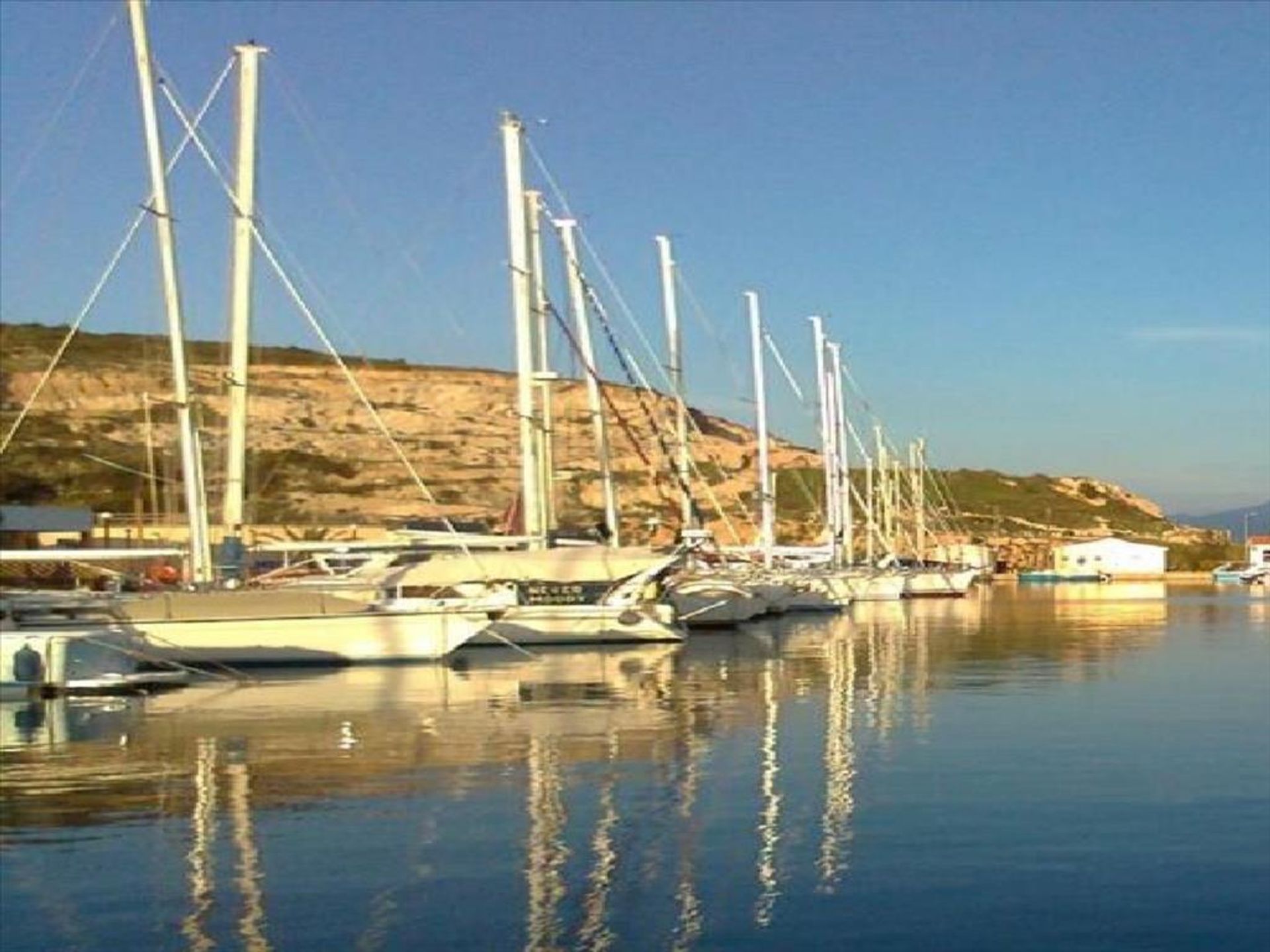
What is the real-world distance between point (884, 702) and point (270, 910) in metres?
16.8

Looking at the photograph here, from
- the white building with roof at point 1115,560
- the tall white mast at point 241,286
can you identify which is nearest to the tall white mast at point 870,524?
the tall white mast at point 241,286

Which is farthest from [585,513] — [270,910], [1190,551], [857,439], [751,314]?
[270,910]

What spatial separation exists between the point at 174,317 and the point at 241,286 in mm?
3262

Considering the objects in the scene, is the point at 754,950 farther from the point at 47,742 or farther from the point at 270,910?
the point at 47,742

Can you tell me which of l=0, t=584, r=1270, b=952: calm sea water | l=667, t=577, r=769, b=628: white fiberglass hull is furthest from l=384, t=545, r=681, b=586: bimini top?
l=667, t=577, r=769, b=628: white fiberglass hull

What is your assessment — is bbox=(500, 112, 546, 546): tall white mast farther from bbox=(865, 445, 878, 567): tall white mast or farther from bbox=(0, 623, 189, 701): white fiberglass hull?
bbox=(865, 445, 878, 567): tall white mast

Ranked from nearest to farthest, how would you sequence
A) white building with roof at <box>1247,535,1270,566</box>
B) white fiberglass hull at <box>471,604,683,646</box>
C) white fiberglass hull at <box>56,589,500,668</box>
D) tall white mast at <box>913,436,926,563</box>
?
white fiberglass hull at <box>56,589,500,668</box> < white fiberglass hull at <box>471,604,683,646</box> < tall white mast at <box>913,436,926,563</box> < white building with roof at <box>1247,535,1270,566</box>

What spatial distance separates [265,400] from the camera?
465ft

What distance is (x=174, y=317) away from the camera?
36125 millimetres

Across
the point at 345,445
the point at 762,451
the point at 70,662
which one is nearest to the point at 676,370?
the point at 762,451

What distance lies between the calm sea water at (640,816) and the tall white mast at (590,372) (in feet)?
60.8

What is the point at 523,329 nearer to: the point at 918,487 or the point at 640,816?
the point at 640,816

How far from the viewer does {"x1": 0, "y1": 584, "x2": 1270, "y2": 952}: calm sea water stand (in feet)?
41.1

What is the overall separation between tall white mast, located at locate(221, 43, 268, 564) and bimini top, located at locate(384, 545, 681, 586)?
414 cm
